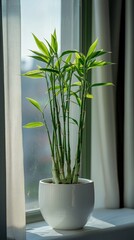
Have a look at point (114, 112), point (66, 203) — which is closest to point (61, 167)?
point (66, 203)

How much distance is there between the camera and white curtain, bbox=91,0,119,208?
101 inches

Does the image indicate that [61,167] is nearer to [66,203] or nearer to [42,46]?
[66,203]

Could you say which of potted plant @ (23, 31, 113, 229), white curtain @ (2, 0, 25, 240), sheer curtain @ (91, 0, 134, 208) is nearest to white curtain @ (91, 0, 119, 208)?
sheer curtain @ (91, 0, 134, 208)

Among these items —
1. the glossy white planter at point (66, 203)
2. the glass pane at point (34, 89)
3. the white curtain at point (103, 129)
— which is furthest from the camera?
the white curtain at point (103, 129)

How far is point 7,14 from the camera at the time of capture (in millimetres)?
2027

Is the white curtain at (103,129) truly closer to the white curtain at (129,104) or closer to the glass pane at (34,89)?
the white curtain at (129,104)

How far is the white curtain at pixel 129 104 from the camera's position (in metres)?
2.63

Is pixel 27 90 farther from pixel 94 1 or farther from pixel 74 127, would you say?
pixel 94 1

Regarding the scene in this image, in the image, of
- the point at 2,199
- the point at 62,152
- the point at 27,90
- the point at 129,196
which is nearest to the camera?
the point at 2,199

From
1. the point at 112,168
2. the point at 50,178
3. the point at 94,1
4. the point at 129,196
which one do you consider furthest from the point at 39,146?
the point at 94,1

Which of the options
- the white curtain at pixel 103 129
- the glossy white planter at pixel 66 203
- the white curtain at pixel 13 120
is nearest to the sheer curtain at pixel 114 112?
the white curtain at pixel 103 129

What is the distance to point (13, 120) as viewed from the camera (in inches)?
80.0

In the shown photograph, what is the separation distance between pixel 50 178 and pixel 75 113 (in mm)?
411

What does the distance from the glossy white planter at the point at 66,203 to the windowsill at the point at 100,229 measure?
53 mm
